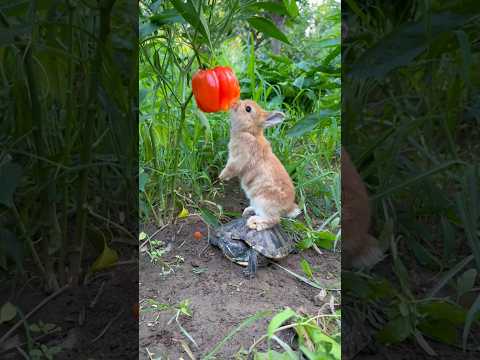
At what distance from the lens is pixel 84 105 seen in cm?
38

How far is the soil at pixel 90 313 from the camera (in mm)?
383

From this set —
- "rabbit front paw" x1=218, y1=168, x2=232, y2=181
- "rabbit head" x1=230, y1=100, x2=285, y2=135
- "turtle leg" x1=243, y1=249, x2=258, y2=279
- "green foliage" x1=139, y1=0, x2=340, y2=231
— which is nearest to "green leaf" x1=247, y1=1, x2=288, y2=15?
"green foliage" x1=139, y1=0, x2=340, y2=231

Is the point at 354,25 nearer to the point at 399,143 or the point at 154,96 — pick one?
the point at 399,143

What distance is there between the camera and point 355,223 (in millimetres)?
373

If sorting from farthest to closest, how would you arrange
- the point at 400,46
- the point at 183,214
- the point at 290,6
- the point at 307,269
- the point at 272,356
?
the point at 183,214, the point at 307,269, the point at 290,6, the point at 272,356, the point at 400,46

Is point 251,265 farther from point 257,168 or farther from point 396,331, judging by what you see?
point 396,331

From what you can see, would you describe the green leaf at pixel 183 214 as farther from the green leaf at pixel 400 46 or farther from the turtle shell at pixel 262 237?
the green leaf at pixel 400 46

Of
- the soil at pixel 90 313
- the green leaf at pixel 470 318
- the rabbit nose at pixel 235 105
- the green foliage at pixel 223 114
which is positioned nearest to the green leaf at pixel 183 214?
the green foliage at pixel 223 114

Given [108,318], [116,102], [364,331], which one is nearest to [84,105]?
[116,102]

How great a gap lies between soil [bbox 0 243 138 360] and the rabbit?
0.18m

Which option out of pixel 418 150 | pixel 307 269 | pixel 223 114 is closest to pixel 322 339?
pixel 307 269

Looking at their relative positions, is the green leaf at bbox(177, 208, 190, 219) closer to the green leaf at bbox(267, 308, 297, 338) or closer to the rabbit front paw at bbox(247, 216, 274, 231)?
the rabbit front paw at bbox(247, 216, 274, 231)

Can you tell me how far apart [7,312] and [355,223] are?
294 mm

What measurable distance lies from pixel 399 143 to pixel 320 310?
0.39 meters
